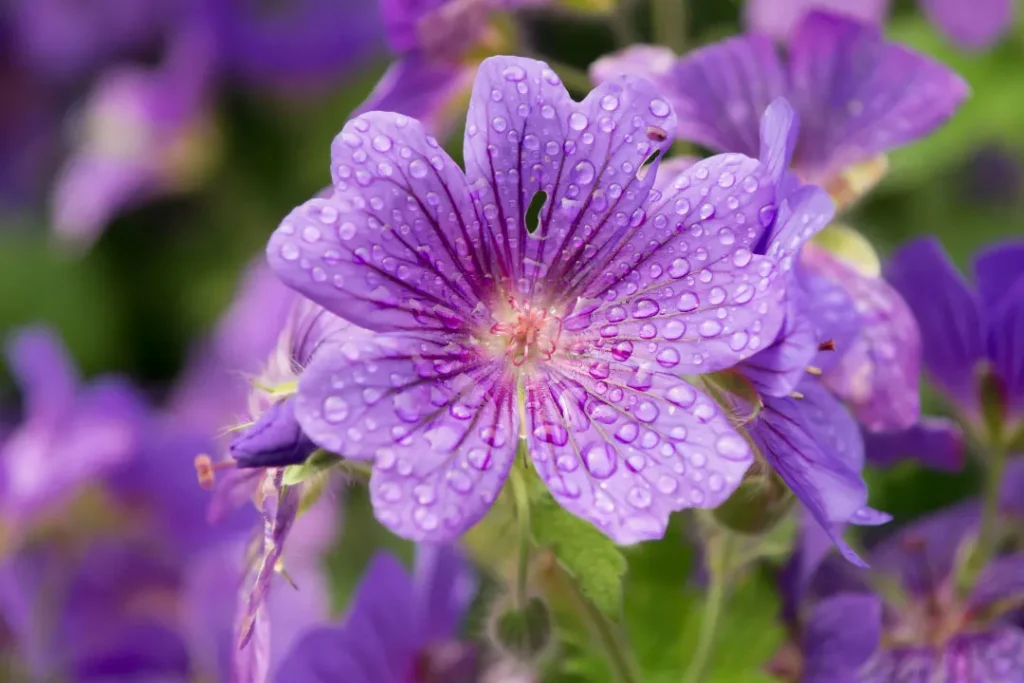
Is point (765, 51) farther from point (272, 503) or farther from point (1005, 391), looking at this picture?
point (272, 503)

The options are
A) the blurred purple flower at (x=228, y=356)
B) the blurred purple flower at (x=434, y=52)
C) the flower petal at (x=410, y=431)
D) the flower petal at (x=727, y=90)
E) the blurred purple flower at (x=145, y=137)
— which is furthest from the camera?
the blurred purple flower at (x=145, y=137)

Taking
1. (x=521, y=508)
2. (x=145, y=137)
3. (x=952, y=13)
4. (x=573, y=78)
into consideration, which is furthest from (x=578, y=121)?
(x=145, y=137)

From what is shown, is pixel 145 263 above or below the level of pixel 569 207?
below

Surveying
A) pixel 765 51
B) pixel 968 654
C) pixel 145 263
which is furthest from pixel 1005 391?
pixel 145 263

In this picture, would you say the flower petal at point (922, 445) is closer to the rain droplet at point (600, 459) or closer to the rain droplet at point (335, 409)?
the rain droplet at point (600, 459)

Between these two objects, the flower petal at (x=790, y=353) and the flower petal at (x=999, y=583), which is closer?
the flower petal at (x=790, y=353)

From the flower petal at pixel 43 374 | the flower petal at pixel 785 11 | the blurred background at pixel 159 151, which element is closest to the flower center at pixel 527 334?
the flower petal at pixel 785 11

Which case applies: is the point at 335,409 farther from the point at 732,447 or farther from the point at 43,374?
the point at 43,374

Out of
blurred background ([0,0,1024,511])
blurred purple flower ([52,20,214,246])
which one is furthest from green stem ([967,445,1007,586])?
blurred purple flower ([52,20,214,246])
